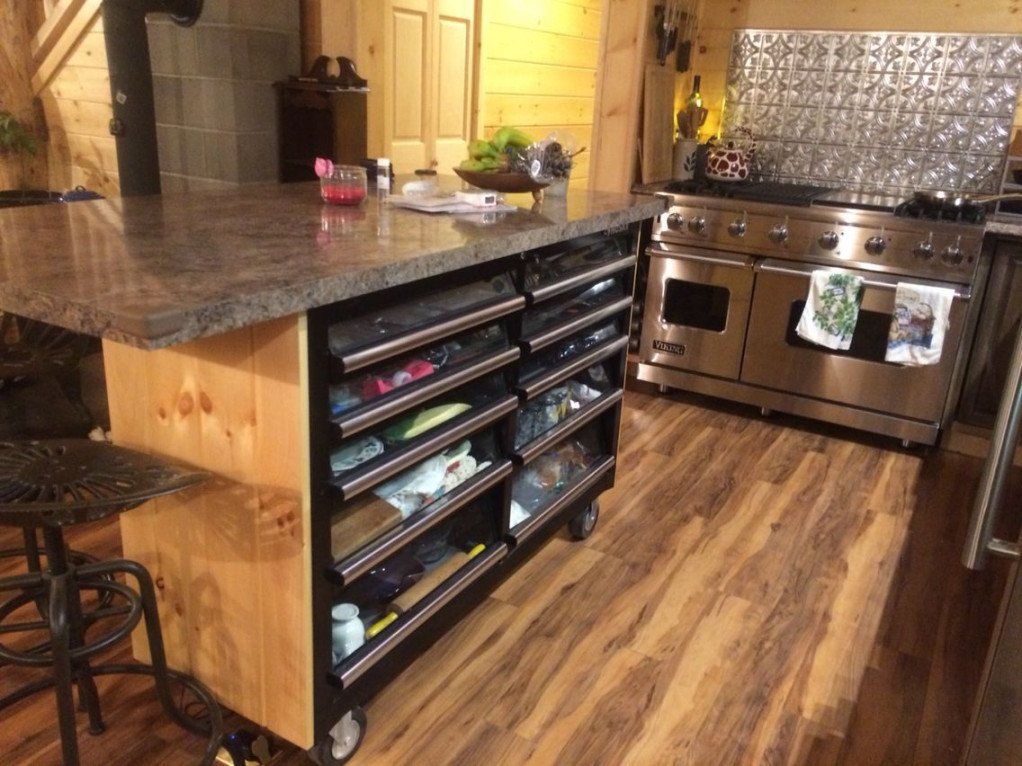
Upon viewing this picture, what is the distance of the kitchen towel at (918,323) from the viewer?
3031 millimetres

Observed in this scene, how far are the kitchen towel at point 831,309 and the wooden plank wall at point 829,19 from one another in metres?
1.14

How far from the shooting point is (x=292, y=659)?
4.87 ft

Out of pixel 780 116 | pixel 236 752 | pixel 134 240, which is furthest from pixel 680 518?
pixel 780 116

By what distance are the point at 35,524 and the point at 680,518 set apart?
200 cm

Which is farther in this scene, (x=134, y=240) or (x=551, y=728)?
(x=551, y=728)

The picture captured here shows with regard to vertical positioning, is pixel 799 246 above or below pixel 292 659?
above

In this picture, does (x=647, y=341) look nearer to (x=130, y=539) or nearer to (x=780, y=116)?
(x=780, y=116)

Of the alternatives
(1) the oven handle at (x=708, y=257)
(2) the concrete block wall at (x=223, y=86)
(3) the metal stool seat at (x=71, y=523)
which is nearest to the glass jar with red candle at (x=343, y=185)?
(3) the metal stool seat at (x=71, y=523)

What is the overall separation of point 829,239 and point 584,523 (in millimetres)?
1550

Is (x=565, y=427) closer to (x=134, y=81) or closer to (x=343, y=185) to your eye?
(x=343, y=185)

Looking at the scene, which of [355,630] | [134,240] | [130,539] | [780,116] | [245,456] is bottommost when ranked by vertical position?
[355,630]

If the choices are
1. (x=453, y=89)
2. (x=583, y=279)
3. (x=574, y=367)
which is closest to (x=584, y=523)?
(x=574, y=367)

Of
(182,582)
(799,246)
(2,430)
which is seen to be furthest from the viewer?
(799,246)

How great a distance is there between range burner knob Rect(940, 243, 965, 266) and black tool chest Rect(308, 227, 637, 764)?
1357 mm
